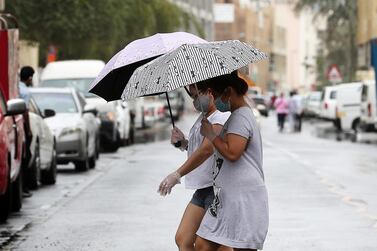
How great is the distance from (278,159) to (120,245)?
1677cm

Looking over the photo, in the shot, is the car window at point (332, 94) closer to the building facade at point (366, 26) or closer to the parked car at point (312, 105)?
the building facade at point (366, 26)

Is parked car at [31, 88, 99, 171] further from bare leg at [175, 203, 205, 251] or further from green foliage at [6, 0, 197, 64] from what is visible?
bare leg at [175, 203, 205, 251]

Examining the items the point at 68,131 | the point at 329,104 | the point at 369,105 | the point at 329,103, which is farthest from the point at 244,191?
the point at 329,104

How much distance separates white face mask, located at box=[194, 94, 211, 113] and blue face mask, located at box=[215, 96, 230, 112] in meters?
0.16

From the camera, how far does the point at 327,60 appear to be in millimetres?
98625

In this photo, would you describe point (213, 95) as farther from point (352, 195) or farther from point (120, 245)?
point (352, 195)

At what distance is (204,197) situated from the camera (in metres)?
8.99

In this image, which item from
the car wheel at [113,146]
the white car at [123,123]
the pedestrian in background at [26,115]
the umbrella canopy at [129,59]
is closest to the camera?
the umbrella canopy at [129,59]

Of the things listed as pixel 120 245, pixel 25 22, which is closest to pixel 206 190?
pixel 120 245

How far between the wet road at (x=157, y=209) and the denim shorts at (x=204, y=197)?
3511 mm

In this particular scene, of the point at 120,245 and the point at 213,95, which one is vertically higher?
the point at 213,95

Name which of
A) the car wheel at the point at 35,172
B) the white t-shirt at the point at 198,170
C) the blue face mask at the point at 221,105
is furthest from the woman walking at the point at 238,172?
the car wheel at the point at 35,172

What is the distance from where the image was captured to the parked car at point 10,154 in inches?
573

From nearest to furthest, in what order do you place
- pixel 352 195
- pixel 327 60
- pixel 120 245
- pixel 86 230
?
pixel 120 245, pixel 86 230, pixel 352 195, pixel 327 60
